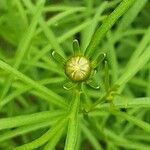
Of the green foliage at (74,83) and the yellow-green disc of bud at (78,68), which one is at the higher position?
the green foliage at (74,83)

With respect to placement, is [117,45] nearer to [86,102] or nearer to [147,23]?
[147,23]

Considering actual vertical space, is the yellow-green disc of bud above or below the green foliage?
below

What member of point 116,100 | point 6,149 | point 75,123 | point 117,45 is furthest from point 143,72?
point 75,123

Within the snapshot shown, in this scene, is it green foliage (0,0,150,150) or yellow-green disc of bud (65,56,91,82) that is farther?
green foliage (0,0,150,150)

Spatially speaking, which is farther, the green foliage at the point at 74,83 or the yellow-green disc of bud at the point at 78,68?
the green foliage at the point at 74,83
